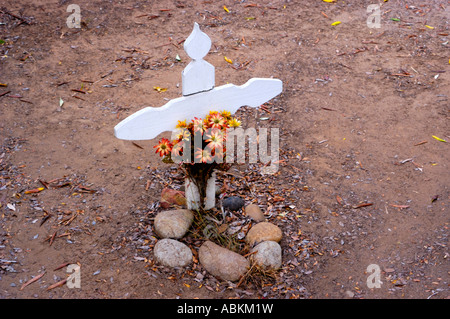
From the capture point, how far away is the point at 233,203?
4195 mm

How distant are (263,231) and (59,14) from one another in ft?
17.0

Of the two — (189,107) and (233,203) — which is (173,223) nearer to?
(233,203)

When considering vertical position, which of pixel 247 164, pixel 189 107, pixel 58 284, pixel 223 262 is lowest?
pixel 58 284

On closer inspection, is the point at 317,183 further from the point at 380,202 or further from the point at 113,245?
the point at 113,245

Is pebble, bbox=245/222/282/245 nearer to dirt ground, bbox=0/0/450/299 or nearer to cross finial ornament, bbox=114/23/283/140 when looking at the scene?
dirt ground, bbox=0/0/450/299

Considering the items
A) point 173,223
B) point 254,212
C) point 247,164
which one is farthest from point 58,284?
point 247,164

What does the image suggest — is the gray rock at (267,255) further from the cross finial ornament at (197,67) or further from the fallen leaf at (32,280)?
the fallen leaf at (32,280)

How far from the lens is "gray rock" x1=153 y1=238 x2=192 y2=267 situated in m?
3.67

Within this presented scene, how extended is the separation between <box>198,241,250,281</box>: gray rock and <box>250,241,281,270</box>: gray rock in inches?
3.8

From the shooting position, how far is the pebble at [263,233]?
386 cm

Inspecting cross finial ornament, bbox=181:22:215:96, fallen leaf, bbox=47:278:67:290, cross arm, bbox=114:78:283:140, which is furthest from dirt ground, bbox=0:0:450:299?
cross finial ornament, bbox=181:22:215:96

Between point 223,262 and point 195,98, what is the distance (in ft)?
4.34

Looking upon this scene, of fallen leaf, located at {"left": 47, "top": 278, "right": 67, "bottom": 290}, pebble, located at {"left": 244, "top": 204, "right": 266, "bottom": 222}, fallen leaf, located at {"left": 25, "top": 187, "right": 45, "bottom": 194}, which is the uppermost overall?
fallen leaf, located at {"left": 25, "top": 187, "right": 45, "bottom": 194}

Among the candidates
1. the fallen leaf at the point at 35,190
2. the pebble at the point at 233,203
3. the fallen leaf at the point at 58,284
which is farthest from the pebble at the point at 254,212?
the fallen leaf at the point at 35,190
